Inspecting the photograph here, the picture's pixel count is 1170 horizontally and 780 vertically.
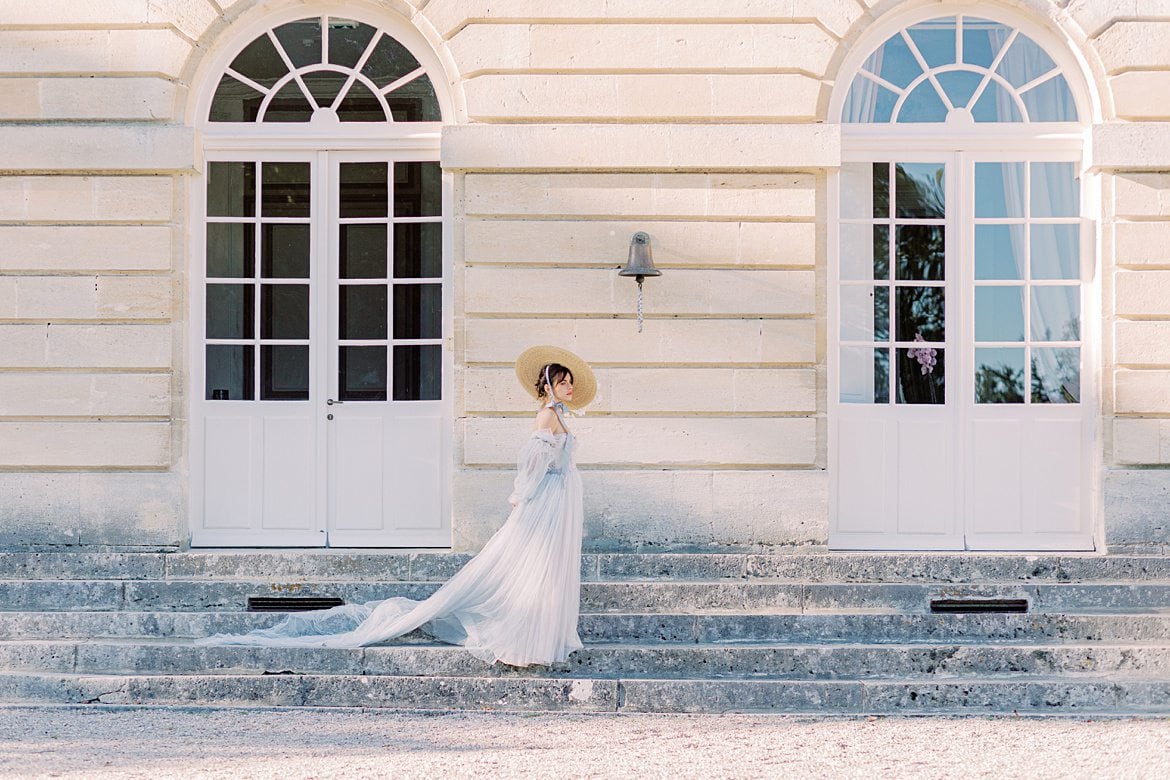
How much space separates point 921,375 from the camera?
8.36 metres

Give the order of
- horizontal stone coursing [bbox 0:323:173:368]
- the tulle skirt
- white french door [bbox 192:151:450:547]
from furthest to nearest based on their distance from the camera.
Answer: white french door [bbox 192:151:450:547], horizontal stone coursing [bbox 0:323:173:368], the tulle skirt

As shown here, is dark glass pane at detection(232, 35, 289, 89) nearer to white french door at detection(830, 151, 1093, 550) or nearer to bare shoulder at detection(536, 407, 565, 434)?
bare shoulder at detection(536, 407, 565, 434)

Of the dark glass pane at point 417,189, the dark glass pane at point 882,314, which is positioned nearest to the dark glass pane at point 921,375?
the dark glass pane at point 882,314

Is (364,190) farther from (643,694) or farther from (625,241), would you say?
(643,694)

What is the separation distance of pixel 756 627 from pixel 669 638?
1.49 ft

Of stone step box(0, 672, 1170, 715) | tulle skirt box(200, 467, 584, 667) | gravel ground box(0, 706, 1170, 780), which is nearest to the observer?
gravel ground box(0, 706, 1170, 780)

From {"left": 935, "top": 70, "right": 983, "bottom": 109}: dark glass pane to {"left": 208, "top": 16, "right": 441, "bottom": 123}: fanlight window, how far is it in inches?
127

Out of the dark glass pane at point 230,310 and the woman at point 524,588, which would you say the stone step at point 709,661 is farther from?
the dark glass pane at point 230,310

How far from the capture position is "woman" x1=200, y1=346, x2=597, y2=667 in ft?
21.9

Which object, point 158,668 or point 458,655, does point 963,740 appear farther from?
point 158,668

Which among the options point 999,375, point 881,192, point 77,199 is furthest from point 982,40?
point 77,199

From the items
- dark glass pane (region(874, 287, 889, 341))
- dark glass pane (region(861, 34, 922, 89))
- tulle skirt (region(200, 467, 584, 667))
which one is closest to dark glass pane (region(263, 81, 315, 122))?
tulle skirt (region(200, 467, 584, 667))

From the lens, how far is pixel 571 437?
696cm

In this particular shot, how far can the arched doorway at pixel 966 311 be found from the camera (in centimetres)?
830
